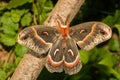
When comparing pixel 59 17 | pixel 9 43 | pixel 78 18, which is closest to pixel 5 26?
pixel 9 43

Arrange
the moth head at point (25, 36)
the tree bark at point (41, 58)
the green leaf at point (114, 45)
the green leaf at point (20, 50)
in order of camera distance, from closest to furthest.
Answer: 1. the moth head at point (25, 36)
2. the tree bark at point (41, 58)
3. the green leaf at point (20, 50)
4. the green leaf at point (114, 45)

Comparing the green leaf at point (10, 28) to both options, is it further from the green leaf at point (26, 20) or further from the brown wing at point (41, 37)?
the brown wing at point (41, 37)

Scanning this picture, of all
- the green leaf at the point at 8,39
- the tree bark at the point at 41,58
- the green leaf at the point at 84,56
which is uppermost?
the tree bark at the point at 41,58

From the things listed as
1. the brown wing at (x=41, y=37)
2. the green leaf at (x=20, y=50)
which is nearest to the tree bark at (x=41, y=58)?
the brown wing at (x=41, y=37)

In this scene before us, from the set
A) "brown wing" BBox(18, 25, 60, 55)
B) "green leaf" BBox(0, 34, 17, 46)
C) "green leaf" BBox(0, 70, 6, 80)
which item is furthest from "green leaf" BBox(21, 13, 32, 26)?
"brown wing" BBox(18, 25, 60, 55)

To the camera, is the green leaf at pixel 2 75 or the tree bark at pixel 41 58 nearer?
the tree bark at pixel 41 58

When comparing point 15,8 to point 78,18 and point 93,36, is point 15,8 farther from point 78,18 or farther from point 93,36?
point 93,36
